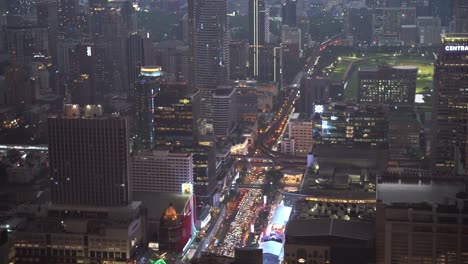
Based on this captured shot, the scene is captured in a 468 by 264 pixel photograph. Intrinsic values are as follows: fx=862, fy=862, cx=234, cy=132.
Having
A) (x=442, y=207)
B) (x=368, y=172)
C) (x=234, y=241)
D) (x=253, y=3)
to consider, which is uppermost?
(x=253, y=3)

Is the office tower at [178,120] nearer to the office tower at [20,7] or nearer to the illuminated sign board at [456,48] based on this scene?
the illuminated sign board at [456,48]

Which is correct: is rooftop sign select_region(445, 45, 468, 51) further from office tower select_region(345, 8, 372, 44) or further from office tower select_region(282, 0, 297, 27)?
office tower select_region(282, 0, 297, 27)

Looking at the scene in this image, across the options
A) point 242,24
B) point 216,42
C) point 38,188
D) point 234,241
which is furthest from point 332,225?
point 242,24

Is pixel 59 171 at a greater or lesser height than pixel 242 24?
lesser

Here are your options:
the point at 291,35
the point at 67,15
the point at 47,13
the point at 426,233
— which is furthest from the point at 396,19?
the point at 426,233

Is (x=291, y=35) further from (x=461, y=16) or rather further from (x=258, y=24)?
(x=461, y=16)

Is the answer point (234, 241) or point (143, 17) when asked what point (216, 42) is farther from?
point (234, 241)

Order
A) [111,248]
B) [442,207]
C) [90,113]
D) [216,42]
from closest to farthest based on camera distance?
[442,207]
[111,248]
[90,113]
[216,42]
